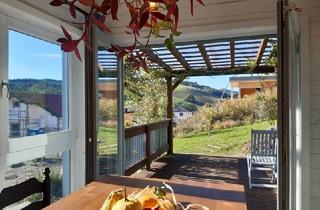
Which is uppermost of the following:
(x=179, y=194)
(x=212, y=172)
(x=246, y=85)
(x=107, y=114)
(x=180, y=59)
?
(x=180, y=59)

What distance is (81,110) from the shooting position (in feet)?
9.62

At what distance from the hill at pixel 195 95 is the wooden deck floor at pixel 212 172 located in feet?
7.24

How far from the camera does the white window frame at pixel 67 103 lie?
79.7 inches

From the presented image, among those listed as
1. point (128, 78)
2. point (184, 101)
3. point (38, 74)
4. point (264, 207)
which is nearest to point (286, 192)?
point (264, 207)

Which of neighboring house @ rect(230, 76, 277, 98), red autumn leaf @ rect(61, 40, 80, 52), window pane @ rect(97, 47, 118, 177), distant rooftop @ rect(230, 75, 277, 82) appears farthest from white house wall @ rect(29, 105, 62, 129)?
neighboring house @ rect(230, 76, 277, 98)

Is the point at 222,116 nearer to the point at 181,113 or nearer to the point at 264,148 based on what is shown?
the point at 181,113

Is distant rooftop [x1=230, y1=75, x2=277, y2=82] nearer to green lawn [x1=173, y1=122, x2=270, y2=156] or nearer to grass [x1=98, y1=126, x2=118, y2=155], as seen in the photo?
green lawn [x1=173, y1=122, x2=270, y2=156]

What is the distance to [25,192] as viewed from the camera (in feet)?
4.82

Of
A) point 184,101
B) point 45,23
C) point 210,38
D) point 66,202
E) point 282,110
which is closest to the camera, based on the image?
point 66,202

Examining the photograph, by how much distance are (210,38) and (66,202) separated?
2230 mm

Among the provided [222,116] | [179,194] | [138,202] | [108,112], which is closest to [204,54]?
[108,112]

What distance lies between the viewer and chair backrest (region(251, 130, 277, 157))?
477cm

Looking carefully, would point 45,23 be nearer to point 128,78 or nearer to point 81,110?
point 81,110

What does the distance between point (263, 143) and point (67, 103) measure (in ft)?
10.6
